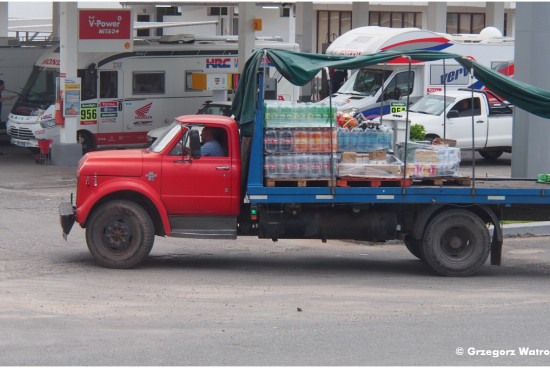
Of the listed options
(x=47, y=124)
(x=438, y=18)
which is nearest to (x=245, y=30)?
(x=47, y=124)

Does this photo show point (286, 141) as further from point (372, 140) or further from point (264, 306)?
point (264, 306)

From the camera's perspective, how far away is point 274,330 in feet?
28.2

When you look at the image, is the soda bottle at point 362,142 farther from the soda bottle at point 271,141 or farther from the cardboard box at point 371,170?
the soda bottle at point 271,141

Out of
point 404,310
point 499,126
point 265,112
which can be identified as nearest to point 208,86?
point 499,126

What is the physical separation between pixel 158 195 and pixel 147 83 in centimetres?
1355

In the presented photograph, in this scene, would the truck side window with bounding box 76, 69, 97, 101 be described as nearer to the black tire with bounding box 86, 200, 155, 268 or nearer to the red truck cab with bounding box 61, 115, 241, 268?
the red truck cab with bounding box 61, 115, 241, 268

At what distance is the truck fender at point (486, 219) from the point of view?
11.8 m

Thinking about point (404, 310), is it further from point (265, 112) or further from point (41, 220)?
point (41, 220)

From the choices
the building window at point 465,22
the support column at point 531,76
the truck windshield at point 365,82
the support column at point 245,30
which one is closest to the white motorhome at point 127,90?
the support column at point 245,30

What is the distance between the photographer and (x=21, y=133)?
2402 centimetres

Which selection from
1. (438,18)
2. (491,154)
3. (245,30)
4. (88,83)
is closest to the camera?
(88,83)

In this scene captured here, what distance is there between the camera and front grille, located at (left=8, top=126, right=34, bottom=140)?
23906 mm

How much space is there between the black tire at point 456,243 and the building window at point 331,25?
35502 millimetres

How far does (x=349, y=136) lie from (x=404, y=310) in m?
2.86
